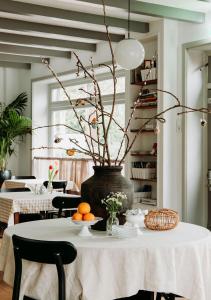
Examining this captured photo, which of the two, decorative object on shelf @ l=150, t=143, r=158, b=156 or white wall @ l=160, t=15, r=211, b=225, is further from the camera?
decorative object on shelf @ l=150, t=143, r=158, b=156

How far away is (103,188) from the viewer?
11.1ft

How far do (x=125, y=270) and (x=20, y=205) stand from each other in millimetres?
3106

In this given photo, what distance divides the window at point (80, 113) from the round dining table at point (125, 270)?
4902 millimetres

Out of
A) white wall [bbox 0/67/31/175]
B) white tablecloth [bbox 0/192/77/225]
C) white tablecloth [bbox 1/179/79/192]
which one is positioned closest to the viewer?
white tablecloth [bbox 0/192/77/225]

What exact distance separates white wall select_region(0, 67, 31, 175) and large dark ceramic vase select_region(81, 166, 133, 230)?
7.52 meters

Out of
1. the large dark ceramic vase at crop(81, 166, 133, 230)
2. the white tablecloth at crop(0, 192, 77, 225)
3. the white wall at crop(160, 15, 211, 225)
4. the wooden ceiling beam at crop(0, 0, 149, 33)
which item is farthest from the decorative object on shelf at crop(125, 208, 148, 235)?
the wooden ceiling beam at crop(0, 0, 149, 33)

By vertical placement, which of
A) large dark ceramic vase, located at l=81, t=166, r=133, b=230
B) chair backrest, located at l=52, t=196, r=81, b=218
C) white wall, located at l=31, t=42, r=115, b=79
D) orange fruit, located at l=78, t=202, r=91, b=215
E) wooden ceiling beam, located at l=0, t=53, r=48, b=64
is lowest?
chair backrest, located at l=52, t=196, r=81, b=218

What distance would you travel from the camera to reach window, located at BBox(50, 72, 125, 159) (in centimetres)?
875

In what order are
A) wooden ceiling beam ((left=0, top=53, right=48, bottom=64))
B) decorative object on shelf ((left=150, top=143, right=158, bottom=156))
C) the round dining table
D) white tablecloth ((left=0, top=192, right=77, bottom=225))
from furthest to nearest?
1. wooden ceiling beam ((left=0, top=53, right=48, bottom=64))
2. decorative object on shelf ((left=150, top=143, right=158, bottom=156))
3. white tablecloth ((left=0, top=192, right=77, bottom=225))
4. the round dining table

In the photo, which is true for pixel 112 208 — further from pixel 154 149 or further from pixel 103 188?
pixel 154 149

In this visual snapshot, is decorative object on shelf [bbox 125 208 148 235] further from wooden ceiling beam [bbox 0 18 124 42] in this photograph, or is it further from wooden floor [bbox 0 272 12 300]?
wooden ceiling beam [bbox 0 18 124 42]

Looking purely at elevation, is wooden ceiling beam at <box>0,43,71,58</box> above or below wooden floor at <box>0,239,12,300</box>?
above

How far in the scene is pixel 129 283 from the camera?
2.86 metres

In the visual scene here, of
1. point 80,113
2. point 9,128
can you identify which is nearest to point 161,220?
point 80,113
